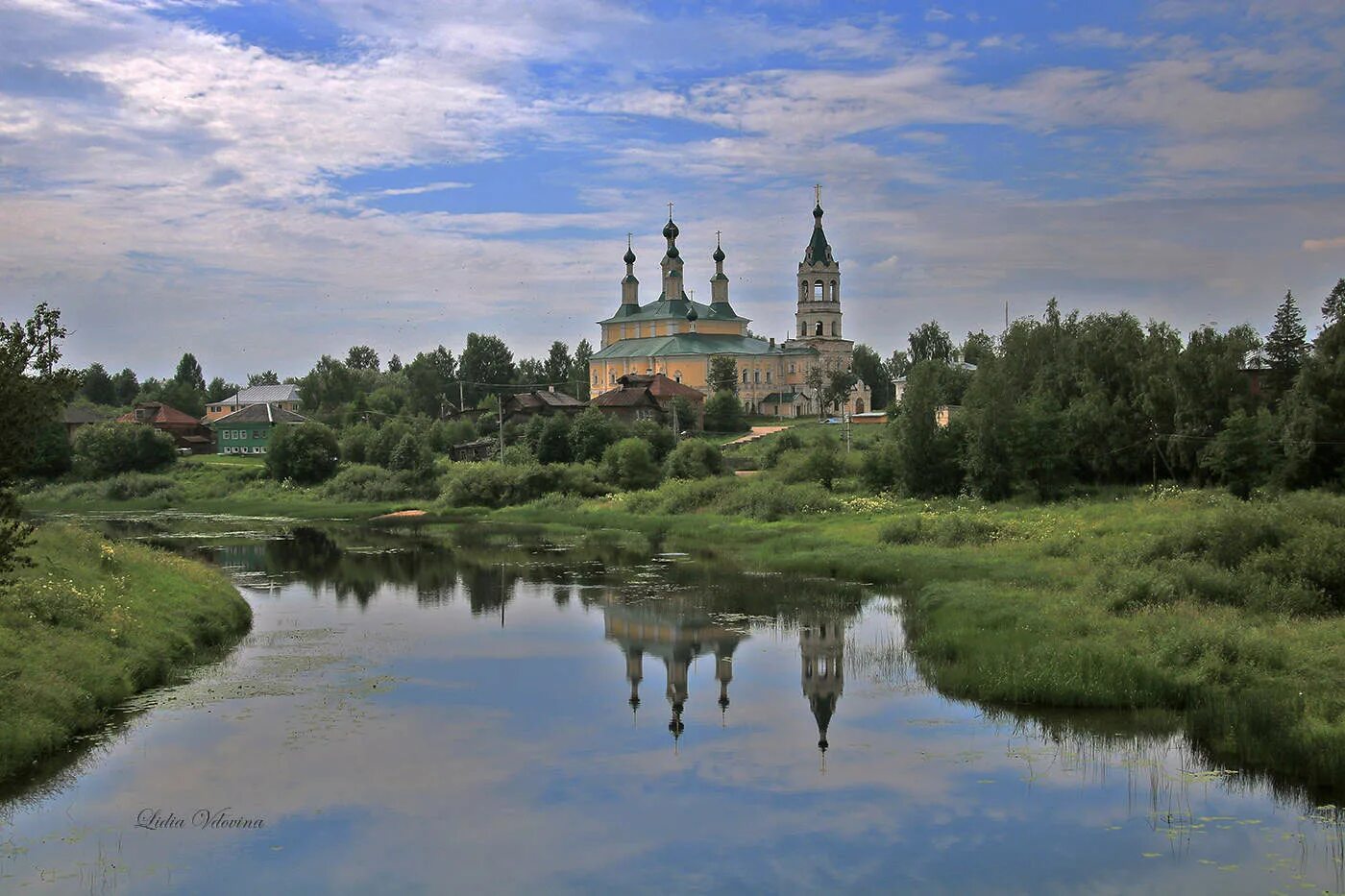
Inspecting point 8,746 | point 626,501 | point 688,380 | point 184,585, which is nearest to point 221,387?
point 688,380

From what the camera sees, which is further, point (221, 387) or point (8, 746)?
point (221, 387)

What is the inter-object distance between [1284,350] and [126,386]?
109576 millimetres

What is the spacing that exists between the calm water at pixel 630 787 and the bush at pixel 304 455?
130ft

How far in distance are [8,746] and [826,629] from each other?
14.0 metres

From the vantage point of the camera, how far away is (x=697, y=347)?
87.1m

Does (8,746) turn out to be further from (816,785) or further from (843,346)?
(843,346)

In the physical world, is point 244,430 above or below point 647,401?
below

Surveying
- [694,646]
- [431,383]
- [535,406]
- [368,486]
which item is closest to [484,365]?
[431,383]

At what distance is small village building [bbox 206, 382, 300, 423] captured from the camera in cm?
8931

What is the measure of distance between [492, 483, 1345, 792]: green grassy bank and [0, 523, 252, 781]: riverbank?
11.8 m

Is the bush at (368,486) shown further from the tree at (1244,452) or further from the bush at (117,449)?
the tree at (1244,452)

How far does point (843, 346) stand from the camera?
89.9m

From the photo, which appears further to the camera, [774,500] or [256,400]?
[256,400]

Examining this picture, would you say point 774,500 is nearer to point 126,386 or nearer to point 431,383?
point 431,383
